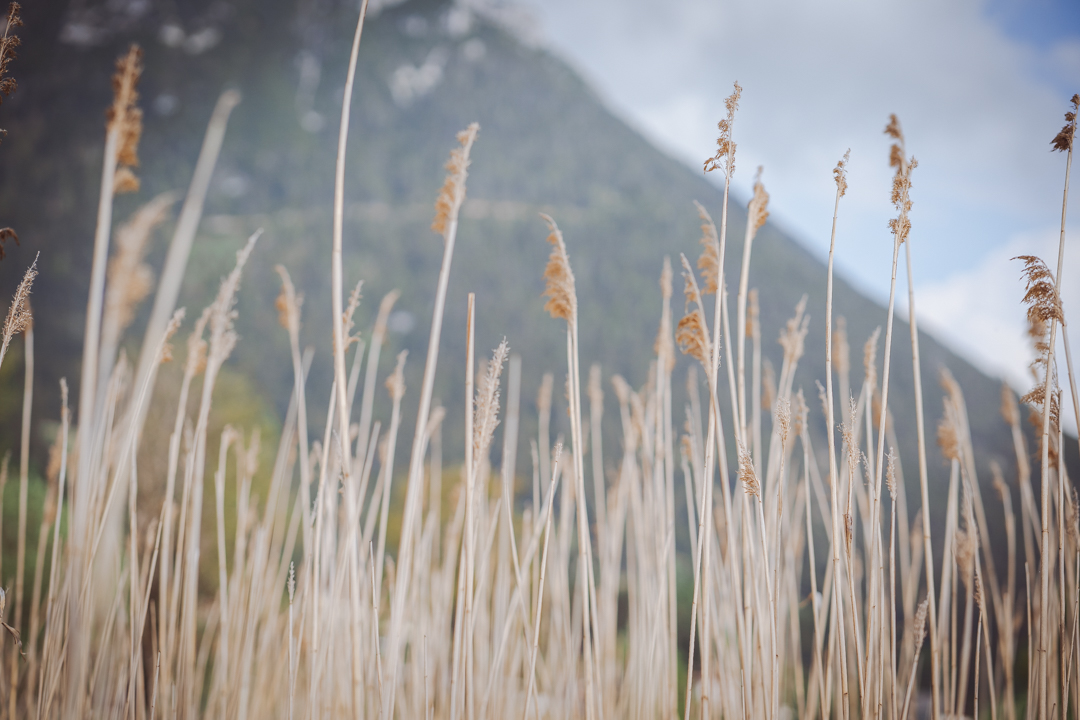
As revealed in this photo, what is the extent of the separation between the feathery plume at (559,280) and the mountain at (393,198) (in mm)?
5585

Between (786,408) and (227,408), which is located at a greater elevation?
(227,408)

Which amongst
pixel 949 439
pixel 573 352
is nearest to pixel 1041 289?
pixel 949 439

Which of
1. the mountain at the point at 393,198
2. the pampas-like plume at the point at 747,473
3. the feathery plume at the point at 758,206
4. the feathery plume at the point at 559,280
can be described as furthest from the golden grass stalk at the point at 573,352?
the mountain at the point at 393,198

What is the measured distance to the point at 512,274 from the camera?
18047 millimetres

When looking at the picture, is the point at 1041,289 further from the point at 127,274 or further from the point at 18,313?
the point at 18,313

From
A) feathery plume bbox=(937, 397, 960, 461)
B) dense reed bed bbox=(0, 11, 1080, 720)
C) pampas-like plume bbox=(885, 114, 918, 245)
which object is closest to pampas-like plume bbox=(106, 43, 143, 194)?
dense reed bed bbox=(0, 11, 1080, 720)

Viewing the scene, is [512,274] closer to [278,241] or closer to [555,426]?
[555,426]

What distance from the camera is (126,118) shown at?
0.86 metres

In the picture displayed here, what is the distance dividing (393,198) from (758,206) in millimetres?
27949

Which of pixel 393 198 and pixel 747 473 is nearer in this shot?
pixel 747 473

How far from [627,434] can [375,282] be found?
712 inches

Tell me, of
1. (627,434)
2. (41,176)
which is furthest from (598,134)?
(627,434)

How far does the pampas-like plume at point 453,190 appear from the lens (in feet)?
3.01

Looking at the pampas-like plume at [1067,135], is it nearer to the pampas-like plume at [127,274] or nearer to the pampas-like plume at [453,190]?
the pampas-like plume at [453,190]
